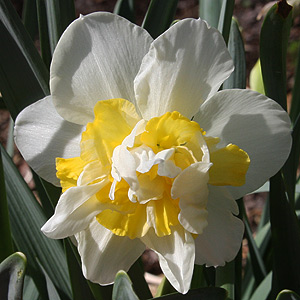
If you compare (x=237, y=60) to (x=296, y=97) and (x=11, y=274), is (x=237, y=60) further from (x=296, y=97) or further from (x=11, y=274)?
(x=11, y=274)

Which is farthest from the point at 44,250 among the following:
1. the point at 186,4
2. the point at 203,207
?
→ the point at 186,4

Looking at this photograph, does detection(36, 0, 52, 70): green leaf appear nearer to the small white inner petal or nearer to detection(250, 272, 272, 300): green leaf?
the small white inner petal

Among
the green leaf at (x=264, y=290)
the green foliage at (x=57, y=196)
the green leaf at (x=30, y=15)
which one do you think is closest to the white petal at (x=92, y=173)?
the green foliage at (x=57, y=196)

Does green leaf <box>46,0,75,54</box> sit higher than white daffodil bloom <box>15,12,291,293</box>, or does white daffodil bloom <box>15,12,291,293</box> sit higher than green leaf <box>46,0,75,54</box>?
green leaf <box>46,0,75,54</box>

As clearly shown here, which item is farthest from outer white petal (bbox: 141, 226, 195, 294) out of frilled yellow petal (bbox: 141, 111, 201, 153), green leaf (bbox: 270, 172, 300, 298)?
green leaf (bbox: 270, 172, 300, 298)

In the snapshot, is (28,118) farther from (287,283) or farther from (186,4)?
(186,4)

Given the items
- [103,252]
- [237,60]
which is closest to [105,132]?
[103,252]

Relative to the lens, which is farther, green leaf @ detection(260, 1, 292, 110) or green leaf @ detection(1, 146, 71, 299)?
green leaf @ detection(1, 146, 71, 299)

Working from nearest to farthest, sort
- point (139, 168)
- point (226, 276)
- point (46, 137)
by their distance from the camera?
point (139, 168) < point (46, 137) < point (226, 276)
